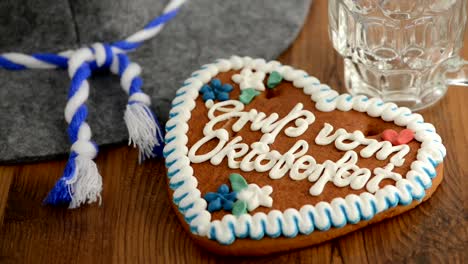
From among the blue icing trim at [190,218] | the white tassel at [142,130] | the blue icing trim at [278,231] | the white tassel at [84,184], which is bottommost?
the blue icing trim at [278,231]

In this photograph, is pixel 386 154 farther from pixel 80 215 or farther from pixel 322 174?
pixel 80 215

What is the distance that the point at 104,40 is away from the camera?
829mm

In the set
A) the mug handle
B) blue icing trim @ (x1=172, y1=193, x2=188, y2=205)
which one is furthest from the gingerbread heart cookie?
the mug handle

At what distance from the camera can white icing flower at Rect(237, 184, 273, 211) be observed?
0.63 meters

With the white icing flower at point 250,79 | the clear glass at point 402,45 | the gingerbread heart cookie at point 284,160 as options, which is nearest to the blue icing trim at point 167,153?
the gingerbread heart cookie at point 284,160

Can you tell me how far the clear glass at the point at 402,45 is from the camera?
2.43 feet

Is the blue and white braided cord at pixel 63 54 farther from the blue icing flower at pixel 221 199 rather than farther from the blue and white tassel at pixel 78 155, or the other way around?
the blue icing flower at pixel 221 199

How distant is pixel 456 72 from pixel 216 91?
24cm

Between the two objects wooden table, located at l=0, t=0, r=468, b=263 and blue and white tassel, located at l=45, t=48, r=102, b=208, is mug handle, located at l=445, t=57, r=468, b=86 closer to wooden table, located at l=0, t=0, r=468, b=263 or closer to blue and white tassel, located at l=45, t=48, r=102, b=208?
wooden table, located at l=0, t=0, r=468, b=263

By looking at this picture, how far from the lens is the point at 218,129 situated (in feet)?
2.35

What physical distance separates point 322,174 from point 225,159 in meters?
0.09

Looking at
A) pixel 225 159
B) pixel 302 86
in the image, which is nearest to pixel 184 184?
pixel 225 159

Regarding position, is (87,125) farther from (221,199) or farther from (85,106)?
(221,199)

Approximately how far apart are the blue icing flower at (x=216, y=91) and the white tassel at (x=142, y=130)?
6 centimetres
